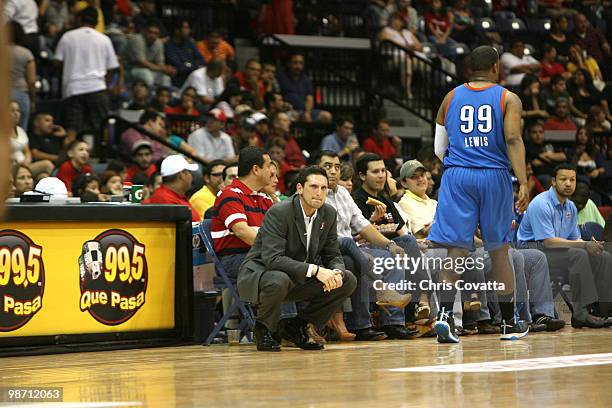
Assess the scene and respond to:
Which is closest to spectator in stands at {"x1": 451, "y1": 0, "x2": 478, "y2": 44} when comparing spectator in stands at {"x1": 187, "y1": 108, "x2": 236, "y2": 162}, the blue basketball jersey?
spectator in stands at {"x1": 187, "y1": 108, "x2": 236, "y2": 162}

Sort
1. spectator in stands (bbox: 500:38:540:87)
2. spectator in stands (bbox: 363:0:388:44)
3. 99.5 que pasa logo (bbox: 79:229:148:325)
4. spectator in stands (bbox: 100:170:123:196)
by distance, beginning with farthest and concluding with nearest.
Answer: spectator in stands (bbox: 500:38:540:87) → spectator in stands (bbox: 363:0:388:44) → spectator in stands (bbox: 100:170:123:196) → 99.5 que pasa logo (bbox: 79:229:148:325)

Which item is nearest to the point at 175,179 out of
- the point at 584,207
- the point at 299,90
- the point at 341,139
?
the point at 584,207

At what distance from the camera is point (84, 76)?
13.6 m

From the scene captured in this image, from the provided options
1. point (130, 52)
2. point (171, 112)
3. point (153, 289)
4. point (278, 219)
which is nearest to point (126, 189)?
point (153, 289)

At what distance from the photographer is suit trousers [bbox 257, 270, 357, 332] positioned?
25.2 feet

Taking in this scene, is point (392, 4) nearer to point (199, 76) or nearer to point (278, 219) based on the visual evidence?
point (199, 76)

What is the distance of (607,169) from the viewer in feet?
54.3

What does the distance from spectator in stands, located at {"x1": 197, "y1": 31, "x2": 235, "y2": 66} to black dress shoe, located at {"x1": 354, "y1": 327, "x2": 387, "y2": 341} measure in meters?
8.56

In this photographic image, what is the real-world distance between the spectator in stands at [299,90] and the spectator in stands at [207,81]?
1428 millimetres

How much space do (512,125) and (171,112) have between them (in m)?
7.56

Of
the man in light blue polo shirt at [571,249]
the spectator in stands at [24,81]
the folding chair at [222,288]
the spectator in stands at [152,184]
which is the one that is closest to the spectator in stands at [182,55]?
the spectator in stands at [24,81]

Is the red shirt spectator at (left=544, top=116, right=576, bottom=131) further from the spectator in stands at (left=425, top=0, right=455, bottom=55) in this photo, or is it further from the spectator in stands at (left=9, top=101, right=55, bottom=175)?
the spectator in stands at (left=9, top=101, right=55, bottom=175)

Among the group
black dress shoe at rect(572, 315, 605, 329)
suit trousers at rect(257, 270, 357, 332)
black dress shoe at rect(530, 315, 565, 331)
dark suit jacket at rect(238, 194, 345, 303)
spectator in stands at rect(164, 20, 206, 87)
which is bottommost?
black dress shoe at rect(572, 315, 605, 329)

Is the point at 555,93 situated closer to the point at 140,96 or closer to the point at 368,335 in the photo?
the point at 140,96
